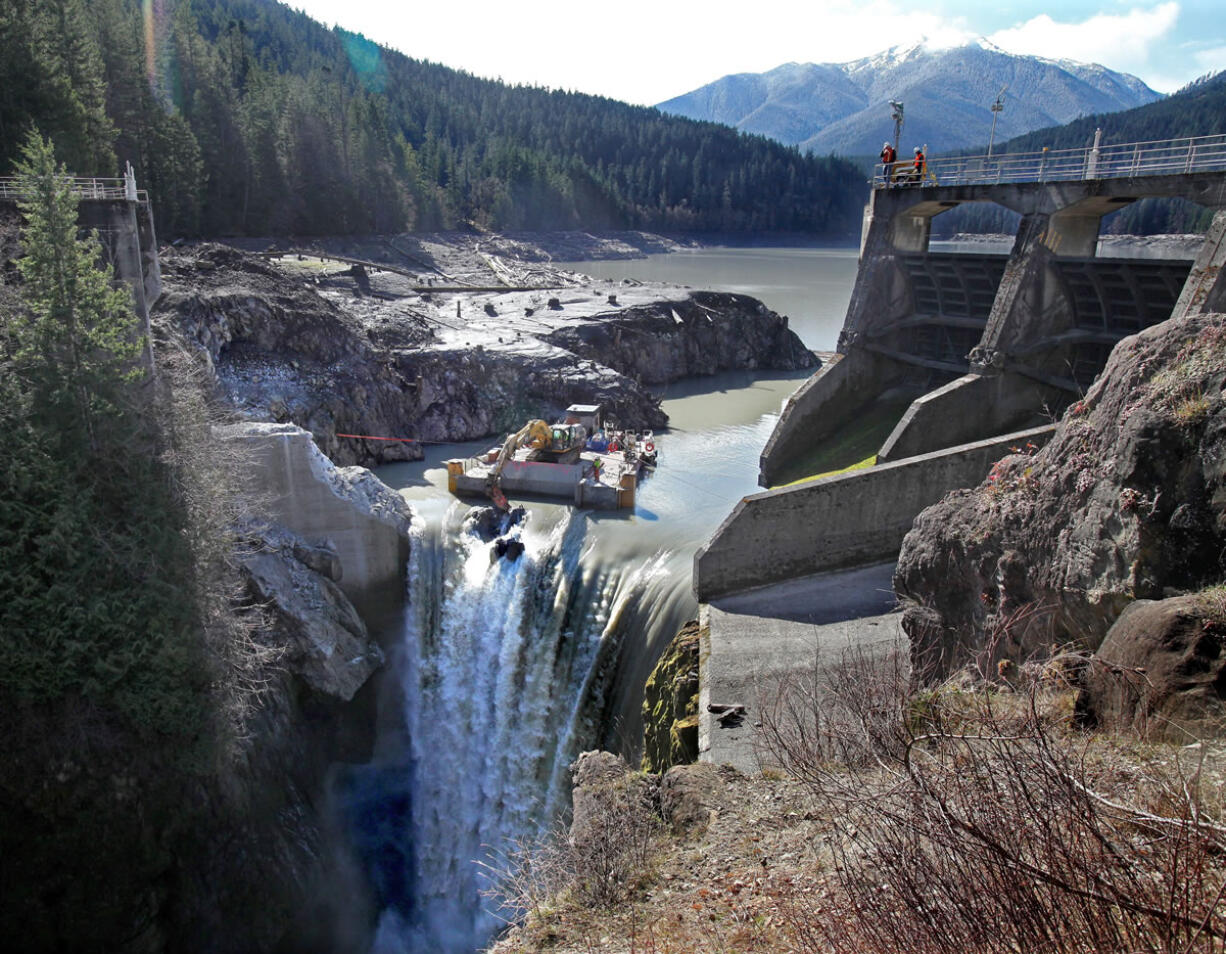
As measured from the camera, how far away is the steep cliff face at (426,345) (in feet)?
88.7

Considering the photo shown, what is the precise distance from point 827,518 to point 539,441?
32.4 ft

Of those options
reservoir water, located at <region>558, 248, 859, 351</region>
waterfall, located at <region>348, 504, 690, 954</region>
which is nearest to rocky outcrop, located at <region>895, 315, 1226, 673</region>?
waterfall, located at <region>348, 504, 690, 954</region>

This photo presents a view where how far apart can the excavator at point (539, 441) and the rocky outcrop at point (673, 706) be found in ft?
28.2

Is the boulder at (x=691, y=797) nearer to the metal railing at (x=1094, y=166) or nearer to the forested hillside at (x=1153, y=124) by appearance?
the metal railing at (x=1094, y=166)

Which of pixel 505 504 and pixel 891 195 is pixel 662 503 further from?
pixel 891 195

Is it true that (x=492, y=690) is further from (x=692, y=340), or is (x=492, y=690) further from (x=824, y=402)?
(x=692, y=340)

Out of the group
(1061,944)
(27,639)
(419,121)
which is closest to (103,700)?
(27,639)

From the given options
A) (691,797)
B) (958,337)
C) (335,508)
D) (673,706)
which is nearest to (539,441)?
(335,508)

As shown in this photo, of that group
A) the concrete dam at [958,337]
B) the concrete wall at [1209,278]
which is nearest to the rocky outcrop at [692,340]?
the concrete dam at [958,337]

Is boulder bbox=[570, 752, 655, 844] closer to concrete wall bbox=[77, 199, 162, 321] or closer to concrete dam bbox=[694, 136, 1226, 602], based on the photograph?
concrete dam bbox=[694, 136, 1226, 602]

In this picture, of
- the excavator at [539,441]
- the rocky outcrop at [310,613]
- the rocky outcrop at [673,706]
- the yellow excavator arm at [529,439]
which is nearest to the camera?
the rocky outcrop at [673,706]

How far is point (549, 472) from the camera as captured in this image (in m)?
23.9

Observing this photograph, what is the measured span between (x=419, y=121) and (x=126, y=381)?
440 feet

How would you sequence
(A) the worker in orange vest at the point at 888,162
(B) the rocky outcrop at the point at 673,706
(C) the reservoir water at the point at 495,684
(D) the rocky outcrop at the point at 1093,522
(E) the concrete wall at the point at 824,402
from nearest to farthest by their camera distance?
(D) the rocky outcrop at the point at 1093,522 → (B) the rocky outcrop at the point at 673,706 → (C) the reservoir water at the point at 495,684 → (A) the worker in orange vest at the point at 888,162 → (E) the concrete wall at the point at 824,402
